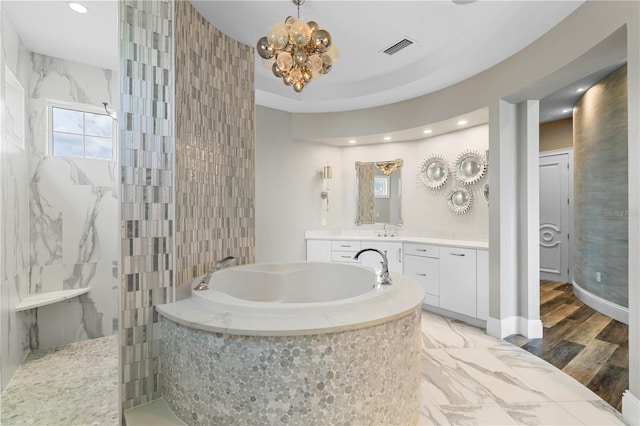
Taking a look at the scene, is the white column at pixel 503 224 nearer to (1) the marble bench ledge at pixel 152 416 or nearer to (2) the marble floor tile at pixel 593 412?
(2) the marble floor tile at pixel 593 412

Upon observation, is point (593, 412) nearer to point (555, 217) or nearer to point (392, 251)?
point (392, 251)

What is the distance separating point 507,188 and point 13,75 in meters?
4.23

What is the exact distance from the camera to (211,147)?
2.50m

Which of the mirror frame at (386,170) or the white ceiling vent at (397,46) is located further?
the mirror frame at (386,170)

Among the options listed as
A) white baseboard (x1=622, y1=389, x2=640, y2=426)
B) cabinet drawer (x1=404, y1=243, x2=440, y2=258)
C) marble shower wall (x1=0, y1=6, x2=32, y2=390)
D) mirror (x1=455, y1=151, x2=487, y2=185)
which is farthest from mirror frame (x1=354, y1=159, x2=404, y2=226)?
marble shower wall (x1=0, y1=6, x2=32, y2=390)

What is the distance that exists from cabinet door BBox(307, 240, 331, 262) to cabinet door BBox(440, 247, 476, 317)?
1553 mm

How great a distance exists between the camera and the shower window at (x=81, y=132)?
9.13 ft

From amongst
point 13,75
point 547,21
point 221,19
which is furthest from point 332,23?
point 13,75

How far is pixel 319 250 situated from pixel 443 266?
67.1 inches

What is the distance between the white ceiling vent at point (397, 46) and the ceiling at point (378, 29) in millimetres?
50

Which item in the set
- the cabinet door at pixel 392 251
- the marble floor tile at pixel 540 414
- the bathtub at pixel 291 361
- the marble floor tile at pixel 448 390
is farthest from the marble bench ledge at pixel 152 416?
the cabinet door at pixel 392 251

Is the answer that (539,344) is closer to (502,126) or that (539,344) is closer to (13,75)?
(502,126)

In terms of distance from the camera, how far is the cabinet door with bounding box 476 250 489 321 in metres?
3.14

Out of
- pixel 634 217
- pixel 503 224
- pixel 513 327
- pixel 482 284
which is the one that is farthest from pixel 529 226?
pixel 634 217
